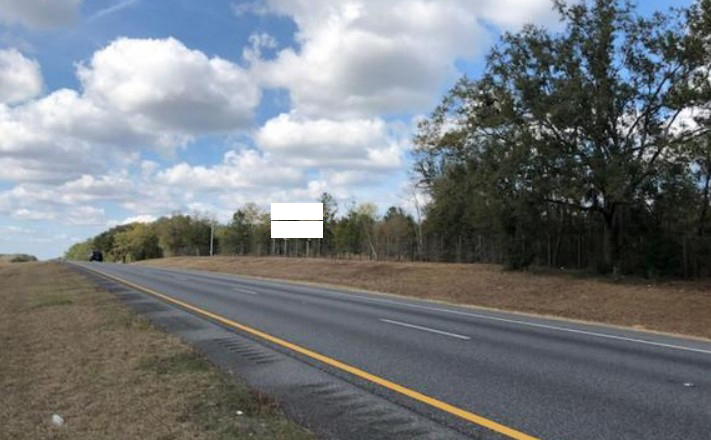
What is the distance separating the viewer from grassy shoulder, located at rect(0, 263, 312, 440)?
5.88 metres

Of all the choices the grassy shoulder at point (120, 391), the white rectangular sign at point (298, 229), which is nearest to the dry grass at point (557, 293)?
the grassy shoulder at point (120, 391)


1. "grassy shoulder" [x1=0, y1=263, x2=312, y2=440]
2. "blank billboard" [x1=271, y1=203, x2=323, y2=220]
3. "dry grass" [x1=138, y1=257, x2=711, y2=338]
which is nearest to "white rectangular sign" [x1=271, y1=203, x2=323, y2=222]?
"blank billboard" [x1=271, y1=203, x2=323, y2=220]

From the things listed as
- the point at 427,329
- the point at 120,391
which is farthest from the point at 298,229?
the point at 120,391

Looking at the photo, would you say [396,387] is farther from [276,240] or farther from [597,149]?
[276,240]

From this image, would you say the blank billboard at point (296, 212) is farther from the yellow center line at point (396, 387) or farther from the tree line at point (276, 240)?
the yellow center line at point (396, 387)

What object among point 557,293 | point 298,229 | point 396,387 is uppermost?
point 298,229

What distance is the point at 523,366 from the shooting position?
30.7ft

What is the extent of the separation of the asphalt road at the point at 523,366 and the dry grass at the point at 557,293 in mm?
2897

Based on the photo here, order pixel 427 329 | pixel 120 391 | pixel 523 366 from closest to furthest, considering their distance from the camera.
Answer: pixel 120 391 → pixel 523 366 → pixel 427 329

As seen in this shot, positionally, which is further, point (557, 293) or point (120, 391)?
point (557, 293)

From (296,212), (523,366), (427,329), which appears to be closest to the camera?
(523,366)

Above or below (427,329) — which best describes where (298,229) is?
above

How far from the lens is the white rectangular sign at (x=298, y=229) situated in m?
61.5

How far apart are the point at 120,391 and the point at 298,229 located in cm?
5440
